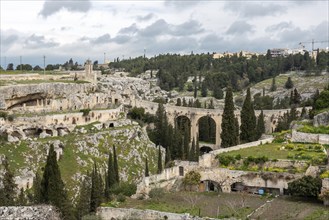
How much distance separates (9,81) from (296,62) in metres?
88.8

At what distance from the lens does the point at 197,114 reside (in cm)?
8038

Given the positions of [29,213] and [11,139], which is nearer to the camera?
[29,213]

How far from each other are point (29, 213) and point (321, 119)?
91.3 ft

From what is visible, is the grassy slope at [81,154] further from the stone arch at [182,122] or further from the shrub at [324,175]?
the shrub at [324,175]

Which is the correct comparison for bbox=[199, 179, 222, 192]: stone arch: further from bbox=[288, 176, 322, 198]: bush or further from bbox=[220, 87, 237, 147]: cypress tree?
bbox=[220, 87, 237, 147]: cypress tree

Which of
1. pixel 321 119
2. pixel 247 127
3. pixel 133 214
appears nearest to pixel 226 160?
pixel 133 214

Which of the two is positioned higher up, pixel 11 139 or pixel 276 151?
pixel 276 151

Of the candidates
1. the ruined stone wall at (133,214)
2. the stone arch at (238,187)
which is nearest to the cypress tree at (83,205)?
the ruined stone wall at (133,214)

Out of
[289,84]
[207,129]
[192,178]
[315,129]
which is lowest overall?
[207,129]

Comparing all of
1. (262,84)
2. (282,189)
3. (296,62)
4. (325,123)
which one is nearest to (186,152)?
(325,123)

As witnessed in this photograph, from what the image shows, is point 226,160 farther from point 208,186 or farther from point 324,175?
point 324,175

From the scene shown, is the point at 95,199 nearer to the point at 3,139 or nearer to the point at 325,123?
the point at 3,139

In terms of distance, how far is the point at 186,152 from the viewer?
63875mm

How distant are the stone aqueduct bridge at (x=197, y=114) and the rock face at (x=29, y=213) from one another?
46374mm
